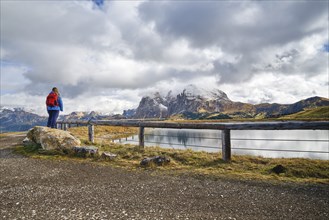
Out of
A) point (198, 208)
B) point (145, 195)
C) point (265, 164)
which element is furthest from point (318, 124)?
point (145, 195)

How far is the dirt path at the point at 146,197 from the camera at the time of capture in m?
5.89

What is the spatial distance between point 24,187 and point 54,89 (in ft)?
34.3

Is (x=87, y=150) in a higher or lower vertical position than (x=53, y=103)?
lower

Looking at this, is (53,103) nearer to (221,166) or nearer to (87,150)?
(87,150)

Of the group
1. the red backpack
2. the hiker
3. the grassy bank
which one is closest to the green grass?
the grassy bank

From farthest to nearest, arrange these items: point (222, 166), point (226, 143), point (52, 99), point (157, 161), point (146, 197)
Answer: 1. point (52, 99)
2. point (226, 143)
3. point (157, 161)
4. point (222, 166)
5. point (146, 197)

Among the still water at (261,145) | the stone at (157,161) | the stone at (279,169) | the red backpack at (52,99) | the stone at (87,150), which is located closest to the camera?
the stone at (279,169)

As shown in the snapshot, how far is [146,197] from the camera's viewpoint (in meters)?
7.05

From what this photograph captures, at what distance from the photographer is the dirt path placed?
5.89m

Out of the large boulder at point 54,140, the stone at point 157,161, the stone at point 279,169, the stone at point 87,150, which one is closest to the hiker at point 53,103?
the large boulder at point 54,140

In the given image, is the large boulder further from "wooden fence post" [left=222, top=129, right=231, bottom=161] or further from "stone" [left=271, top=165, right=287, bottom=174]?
"stone" [left=271, top=165, right=287, bottom=174]

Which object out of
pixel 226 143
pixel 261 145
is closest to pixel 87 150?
pixel 226 143

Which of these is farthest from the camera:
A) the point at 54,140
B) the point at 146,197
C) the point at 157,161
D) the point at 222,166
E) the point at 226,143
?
the point at 54,140

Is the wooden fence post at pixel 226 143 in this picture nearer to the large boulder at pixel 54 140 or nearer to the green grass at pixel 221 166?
the green grass at pixel 221 166
